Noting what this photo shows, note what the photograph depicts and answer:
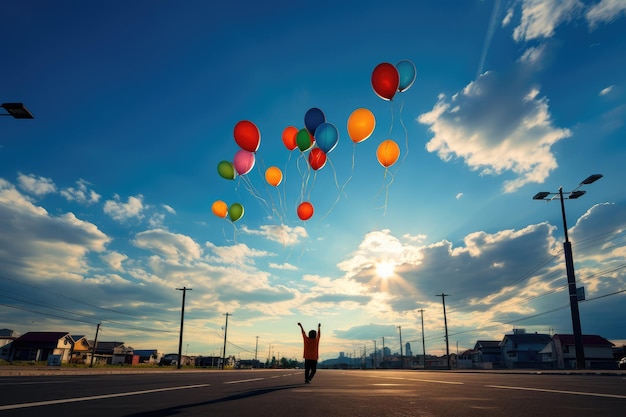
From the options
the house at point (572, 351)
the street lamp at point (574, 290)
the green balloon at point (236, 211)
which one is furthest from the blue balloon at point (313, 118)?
the house at point (572, 351)

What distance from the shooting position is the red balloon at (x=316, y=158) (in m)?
15.8

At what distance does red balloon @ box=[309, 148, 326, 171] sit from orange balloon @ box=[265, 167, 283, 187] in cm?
200

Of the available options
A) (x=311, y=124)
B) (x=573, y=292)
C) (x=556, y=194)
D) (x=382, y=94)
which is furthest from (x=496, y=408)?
(x=556, y=194)

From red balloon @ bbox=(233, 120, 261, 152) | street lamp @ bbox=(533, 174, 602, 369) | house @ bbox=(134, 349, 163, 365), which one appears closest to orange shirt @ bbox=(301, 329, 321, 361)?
red balloon @ bbox=(233, 120, 261, 152)

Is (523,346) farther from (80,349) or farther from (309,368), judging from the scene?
(80,349)

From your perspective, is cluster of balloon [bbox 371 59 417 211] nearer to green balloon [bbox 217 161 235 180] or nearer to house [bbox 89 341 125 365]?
green balloon [bbox 217 161 235 180]

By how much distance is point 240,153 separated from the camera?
52.8 ft

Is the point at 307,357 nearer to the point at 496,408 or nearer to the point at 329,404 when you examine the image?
the point at 329,404

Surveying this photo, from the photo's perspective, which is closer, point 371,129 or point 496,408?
point 496,408

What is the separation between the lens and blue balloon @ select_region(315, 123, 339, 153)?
1492 cm

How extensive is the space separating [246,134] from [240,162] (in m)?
1.27

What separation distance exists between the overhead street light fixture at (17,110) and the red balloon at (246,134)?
22.9 ft

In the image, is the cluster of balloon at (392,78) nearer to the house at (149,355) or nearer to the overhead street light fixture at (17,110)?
the overhead street light fixture at (17,110)

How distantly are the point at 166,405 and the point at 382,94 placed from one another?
481 inches
